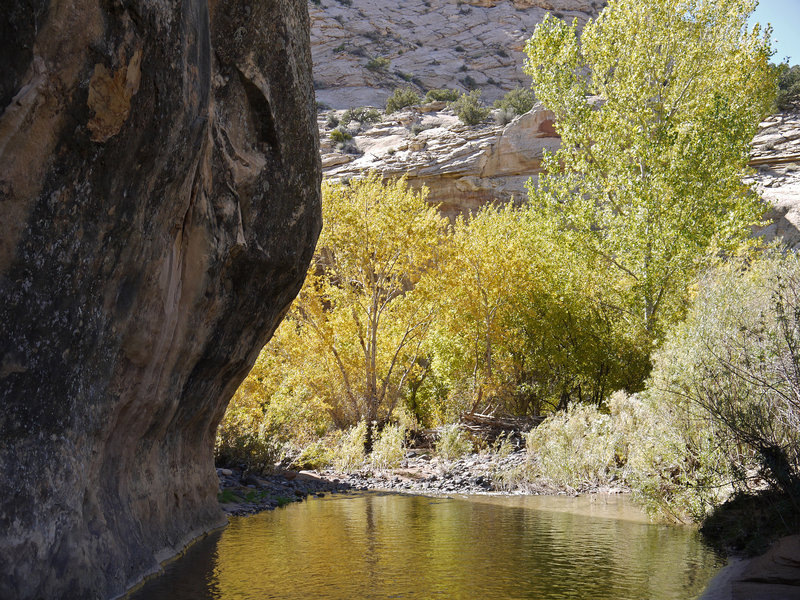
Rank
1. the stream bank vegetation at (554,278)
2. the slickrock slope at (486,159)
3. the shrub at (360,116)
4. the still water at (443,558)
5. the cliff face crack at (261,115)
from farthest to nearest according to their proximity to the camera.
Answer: the shrub at (360,116)
the slickrock slope at (486,159)
the stream bank vegetation at (554,278)
the cliff face crack at (261,115)
the still water at (443,558)

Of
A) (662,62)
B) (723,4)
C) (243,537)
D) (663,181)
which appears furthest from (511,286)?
(243,537)

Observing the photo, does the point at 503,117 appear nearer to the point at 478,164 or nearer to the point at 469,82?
the point at 478,164

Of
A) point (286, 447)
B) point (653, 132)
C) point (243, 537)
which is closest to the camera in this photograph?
point (243, 537)

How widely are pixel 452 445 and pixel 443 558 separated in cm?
1146

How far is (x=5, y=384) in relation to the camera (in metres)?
4.54

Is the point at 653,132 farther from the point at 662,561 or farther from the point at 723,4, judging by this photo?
the point at 662,561

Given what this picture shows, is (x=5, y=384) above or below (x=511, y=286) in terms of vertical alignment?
below

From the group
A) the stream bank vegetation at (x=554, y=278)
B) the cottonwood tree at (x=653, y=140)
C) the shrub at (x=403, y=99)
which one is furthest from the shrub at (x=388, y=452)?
the shrub at (x=403, y=99)

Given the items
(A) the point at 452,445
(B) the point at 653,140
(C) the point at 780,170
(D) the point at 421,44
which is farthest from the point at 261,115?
(D) the point at 421,44

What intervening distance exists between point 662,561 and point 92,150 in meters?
7.24

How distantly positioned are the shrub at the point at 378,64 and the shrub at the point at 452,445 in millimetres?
48082

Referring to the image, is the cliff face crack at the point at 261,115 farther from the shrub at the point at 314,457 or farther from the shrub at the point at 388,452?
the shrub at the point at 388,452

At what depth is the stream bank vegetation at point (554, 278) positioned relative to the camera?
60.2 feet

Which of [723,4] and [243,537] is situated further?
[723,4]
